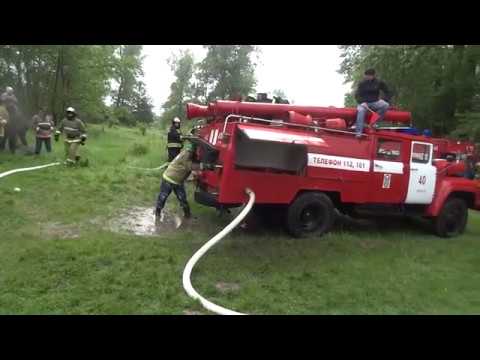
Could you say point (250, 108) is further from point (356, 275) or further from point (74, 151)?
point (74, 151)

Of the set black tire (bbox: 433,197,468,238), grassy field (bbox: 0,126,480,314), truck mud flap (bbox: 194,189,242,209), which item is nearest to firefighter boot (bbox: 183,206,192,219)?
grassy field (bbox: 0,126,480,314)

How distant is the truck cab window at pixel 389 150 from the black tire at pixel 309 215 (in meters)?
1.39

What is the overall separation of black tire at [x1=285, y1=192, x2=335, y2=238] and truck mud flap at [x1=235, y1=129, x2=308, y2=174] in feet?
2.10

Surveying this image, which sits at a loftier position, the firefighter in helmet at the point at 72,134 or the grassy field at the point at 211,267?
the firefighter in helmet at the point at 72,134

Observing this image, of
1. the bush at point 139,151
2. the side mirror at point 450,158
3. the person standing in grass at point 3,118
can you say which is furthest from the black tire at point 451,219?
the bush at point 139,151

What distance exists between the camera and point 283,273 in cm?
570

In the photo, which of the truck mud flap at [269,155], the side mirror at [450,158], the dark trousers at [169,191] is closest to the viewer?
the truck mud flap at [269,155]

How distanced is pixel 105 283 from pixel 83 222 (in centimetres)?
266

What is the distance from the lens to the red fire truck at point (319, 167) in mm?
6691

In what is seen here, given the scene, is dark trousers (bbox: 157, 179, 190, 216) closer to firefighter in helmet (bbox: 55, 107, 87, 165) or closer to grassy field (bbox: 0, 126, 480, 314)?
grassy field (bbox: 0, 126, 480, 314)

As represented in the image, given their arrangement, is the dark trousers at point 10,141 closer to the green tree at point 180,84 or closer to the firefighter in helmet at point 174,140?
the firefighter in helmet at point 174,140

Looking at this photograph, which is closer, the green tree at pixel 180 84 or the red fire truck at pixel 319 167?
the red fire truck at pixel 319 167

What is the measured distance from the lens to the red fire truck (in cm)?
669

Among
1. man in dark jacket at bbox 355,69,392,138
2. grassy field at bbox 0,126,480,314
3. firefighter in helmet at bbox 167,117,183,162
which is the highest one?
A: man in dark jacket at bbox 355,69,392,138
